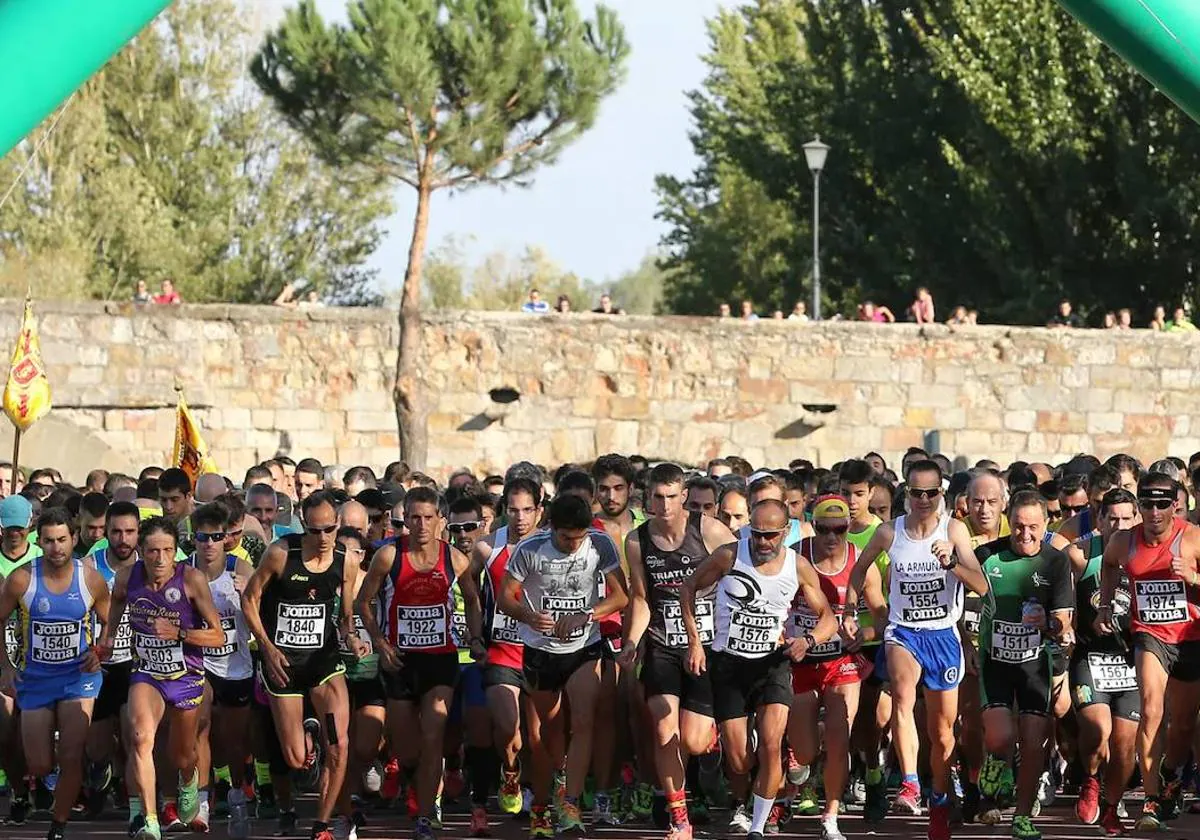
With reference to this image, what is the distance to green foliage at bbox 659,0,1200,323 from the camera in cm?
3278

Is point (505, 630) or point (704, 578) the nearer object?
point (704, 578)

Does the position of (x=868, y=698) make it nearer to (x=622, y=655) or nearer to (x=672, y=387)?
(x=622, y=655)

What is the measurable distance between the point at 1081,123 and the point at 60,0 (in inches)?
1269

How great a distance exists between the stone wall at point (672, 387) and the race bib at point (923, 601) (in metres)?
15.8

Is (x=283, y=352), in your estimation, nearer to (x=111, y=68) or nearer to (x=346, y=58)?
(x=346, y=58)

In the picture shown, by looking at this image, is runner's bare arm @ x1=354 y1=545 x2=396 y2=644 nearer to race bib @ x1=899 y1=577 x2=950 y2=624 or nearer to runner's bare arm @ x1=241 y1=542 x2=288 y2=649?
runner's bare arm @ x1=241 y1=542 x2=288 y2=649

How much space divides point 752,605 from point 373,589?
5.82 feet

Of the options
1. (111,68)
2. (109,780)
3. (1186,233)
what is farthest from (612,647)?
(111,68)

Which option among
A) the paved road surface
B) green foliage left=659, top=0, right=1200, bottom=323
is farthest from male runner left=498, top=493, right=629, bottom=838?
green foliage left=659, top=0, right=1200, bottom=323

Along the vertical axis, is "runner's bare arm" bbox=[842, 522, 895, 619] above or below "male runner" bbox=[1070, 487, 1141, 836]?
above

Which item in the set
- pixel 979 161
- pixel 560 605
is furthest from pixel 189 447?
pixel 979 161

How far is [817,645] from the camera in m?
9.46

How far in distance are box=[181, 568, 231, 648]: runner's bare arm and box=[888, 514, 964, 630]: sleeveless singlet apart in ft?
10.2

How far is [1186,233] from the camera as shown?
106ft
